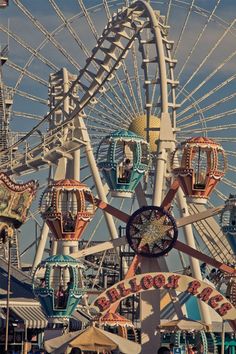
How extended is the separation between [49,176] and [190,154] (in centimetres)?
1749

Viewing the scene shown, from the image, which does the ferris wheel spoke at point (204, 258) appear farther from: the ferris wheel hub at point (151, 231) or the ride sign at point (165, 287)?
the ride sign at point (165, 287)

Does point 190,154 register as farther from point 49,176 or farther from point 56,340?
point 49,176

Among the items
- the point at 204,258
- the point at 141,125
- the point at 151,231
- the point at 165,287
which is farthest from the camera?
the point at 141,125

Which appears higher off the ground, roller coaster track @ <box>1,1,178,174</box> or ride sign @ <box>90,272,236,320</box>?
roller coaster track @ <box>1,1,178,174</box>

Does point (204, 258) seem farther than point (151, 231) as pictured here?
Yes

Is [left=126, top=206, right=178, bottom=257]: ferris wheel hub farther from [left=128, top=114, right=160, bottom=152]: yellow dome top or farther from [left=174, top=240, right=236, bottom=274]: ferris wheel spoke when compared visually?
[left=128, top=114, right=160, bottom=152]: yellow dome top

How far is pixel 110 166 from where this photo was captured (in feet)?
139

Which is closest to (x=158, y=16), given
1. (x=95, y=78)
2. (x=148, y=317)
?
(x=95, y=78)

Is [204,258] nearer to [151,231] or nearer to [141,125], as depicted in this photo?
[151,231]

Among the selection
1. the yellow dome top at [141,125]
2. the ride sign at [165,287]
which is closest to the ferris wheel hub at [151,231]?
the ride sign at [165,287]

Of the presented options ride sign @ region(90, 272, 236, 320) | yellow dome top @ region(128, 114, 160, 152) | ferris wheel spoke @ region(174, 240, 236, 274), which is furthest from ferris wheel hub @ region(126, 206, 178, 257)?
yellow dome top @ region(128, 114, 160, 152)

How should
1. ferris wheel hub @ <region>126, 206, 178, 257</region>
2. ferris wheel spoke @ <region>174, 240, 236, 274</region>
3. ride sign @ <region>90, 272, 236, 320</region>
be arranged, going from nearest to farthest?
ride sign @ <region>90, 272, 236, 320</region>
ferris wheel hub @ <region>126, 206, 178, 257</region>
ferris wheel spoke @ <region>174, 240, 236, 274</region>

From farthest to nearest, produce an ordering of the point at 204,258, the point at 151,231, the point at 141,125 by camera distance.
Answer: the point at 141,125
the point at 204,258
the point at 151,231

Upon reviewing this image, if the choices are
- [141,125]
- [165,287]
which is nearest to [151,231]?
[165,287]
